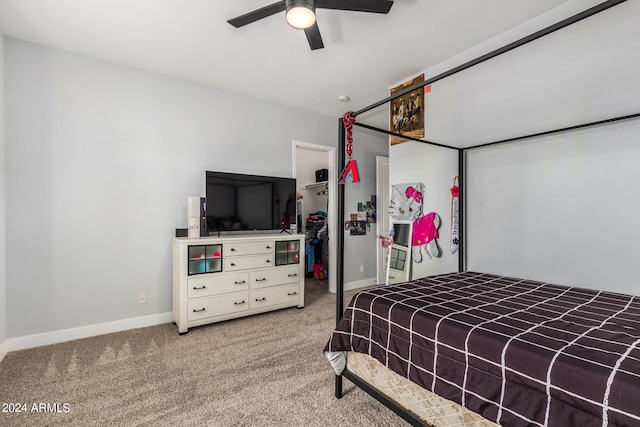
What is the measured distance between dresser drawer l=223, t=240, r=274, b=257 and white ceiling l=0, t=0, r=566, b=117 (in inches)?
71.1

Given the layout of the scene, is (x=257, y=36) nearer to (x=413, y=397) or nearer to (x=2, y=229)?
(x=2, y=229)

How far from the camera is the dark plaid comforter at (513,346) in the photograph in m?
0.90

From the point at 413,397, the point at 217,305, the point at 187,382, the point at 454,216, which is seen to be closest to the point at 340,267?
the point at 413,397

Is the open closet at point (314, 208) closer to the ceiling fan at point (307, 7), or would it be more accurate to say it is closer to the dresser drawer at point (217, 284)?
the dresser drawer at point (217, 284)

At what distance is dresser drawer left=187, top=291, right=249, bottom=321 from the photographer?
9.49ft

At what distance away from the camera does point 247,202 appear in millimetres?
3455

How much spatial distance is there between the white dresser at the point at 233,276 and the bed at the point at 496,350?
63.3 inches

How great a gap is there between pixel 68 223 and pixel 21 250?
380 mm

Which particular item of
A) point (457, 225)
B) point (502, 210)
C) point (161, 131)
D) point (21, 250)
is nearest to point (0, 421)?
point (21, 250)

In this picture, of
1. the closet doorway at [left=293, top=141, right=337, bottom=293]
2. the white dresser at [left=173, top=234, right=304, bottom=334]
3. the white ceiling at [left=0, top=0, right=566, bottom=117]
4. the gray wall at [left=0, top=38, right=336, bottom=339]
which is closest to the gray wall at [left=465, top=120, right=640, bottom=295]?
the white ceiling at [left=0, top=0, right=566, bottom=117]

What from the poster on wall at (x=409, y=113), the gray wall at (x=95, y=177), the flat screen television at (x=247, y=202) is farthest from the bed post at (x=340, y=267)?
the gray wall at (x=95, y=177)

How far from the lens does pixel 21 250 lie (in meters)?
2.52

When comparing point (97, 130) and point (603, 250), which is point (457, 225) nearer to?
point (603, 250)

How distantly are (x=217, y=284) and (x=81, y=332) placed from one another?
125 centimetres
